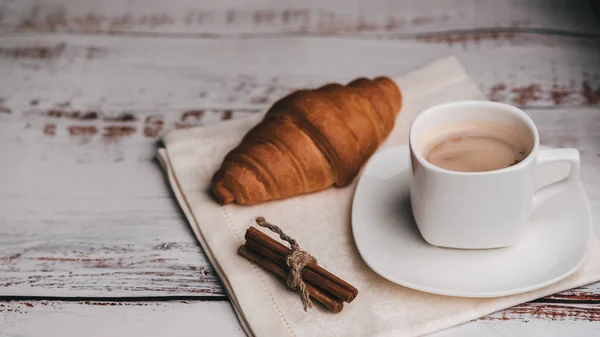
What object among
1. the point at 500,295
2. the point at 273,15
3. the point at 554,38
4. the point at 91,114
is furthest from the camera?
the point at 273,15

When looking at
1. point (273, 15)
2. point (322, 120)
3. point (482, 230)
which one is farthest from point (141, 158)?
point (482, 230)

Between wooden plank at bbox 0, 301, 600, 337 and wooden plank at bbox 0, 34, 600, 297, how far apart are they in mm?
26

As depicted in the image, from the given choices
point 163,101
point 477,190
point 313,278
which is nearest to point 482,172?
point 477,190

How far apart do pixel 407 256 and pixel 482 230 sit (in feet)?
0.34

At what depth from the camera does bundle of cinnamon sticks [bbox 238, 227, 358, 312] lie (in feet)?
3.42

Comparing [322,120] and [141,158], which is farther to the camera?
[141,158]

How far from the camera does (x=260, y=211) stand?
47.4 inches

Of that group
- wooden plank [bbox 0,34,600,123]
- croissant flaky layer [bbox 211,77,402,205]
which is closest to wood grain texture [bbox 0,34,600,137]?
wooden plank [bbox 0,34,600,123]

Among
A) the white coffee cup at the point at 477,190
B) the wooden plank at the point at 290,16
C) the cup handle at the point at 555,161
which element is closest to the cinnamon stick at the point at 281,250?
the white coffee cup at the point at 477,190

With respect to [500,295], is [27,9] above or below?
above

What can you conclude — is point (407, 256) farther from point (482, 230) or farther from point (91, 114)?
point (91, 114)

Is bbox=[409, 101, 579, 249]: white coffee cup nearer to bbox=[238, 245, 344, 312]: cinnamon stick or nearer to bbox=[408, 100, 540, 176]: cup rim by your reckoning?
bbox=[408, 100, 540, 176]: cup rim

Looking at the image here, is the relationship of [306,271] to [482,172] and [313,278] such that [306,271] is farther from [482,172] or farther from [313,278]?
[482,172]

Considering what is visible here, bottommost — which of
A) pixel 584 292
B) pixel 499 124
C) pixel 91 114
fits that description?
pixel 584 292
